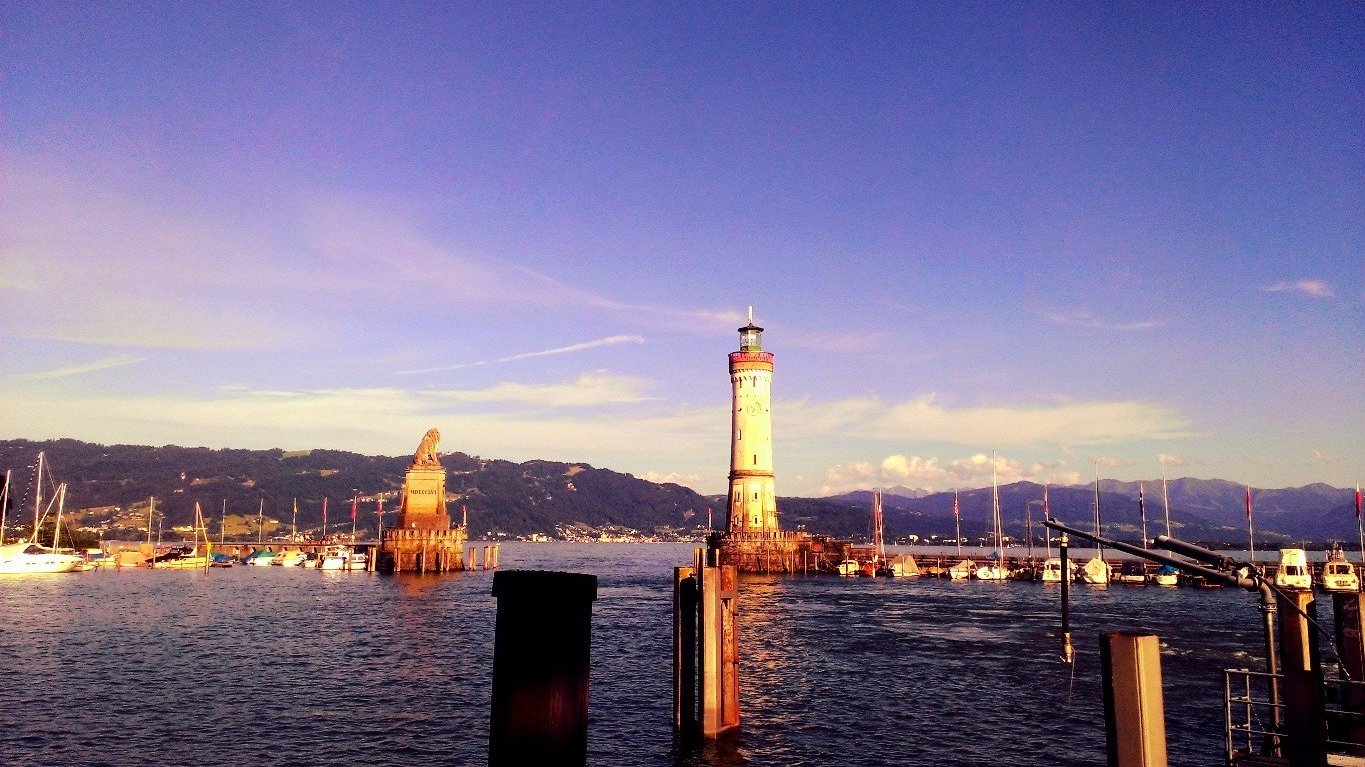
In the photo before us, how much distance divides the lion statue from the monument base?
8.76m

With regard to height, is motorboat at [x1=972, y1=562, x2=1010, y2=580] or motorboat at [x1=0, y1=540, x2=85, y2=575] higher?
motorboat at [x1=0, y1=540, x2=85, y2=575]

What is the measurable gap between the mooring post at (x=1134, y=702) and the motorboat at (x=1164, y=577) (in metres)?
104

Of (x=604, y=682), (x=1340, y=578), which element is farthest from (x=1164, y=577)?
(x=604, y=682)

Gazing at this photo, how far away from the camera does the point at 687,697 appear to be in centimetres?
2616

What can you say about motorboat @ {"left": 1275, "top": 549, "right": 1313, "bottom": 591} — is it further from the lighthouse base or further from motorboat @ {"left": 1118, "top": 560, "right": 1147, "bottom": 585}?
the lighthouse base

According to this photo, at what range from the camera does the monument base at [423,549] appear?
4333 inches

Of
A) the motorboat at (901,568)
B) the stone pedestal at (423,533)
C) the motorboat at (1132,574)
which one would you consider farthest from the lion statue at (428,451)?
the motorboat at (1132,574)

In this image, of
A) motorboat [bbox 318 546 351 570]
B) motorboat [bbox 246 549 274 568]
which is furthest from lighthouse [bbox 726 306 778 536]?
motorboat [bbox 246 549 274 568]

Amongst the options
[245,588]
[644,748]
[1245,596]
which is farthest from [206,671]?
[1245,596]

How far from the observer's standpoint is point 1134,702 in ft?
33.6

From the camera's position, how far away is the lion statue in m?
114

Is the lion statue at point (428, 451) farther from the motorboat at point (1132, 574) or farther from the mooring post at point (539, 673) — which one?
the mooring post at point (539, 673)

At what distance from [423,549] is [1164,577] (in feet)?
292

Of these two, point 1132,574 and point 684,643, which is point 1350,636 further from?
point 1132,574
